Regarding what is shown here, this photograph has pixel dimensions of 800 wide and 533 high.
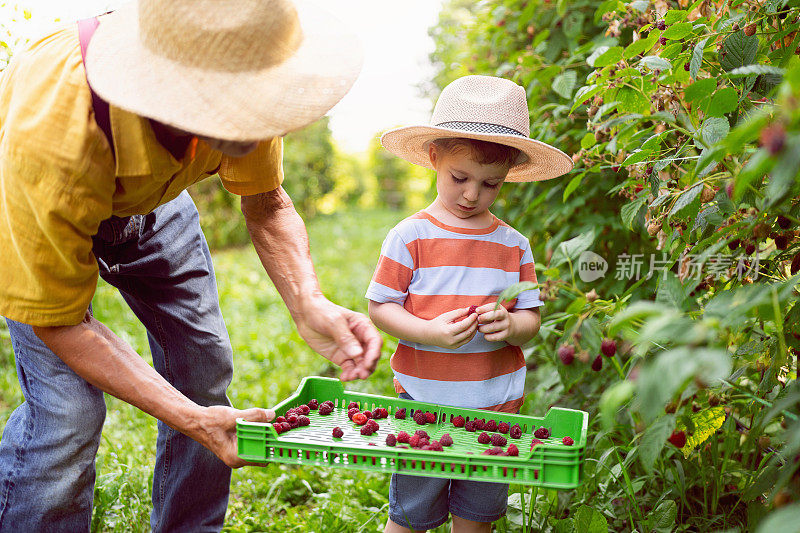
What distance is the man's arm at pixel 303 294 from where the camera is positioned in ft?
5.74

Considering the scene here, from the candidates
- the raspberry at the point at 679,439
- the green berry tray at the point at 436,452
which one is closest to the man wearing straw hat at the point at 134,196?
the green berry tray at the point at 436,452

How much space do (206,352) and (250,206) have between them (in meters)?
0.48

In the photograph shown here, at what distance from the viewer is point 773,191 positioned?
95 centimetres

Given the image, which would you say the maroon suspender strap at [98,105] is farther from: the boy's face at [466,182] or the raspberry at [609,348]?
the raspberry at [609,348]

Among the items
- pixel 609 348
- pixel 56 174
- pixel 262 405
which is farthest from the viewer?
pixel 262 405

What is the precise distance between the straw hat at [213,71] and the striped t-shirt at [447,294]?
612mm

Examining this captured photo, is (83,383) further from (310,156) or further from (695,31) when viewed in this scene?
(310,156)

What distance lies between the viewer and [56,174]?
142cm

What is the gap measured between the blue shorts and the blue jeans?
2.08ft

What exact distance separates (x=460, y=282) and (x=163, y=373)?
1002mm

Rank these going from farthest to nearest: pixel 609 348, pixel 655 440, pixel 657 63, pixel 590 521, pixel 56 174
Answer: pixel 590 521 < pixel 609 348 < pixel 657 63 < pixel 56 174 < pixel 655 440

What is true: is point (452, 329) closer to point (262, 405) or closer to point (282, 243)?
point (282, 243)

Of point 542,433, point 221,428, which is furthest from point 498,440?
point 221,428

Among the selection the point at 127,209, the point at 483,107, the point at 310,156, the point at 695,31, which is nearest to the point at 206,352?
the point at 127,209
